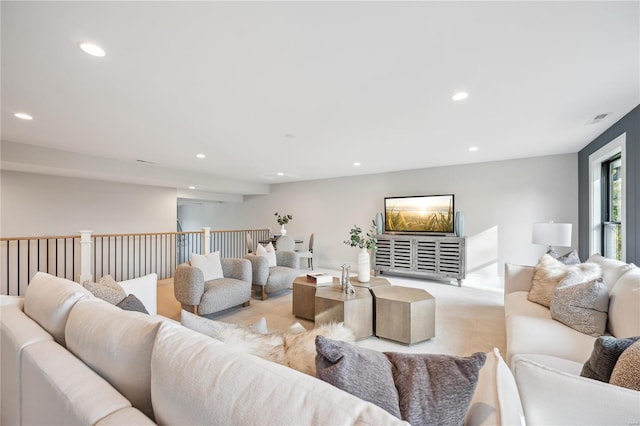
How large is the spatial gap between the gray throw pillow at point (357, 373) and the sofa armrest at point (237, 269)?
334 centimetres

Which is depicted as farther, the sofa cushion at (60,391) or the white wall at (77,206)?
the white wall at (77,206)

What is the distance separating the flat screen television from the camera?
5.51 metres

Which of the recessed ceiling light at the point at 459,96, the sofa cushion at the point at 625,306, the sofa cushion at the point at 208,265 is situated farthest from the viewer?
the sofa cushion at the point at 208,265

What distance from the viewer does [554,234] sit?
11.3 ft

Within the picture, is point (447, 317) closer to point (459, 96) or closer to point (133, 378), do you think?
point (459, 96)

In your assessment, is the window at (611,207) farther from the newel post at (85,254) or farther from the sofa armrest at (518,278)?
the newel post at (85,254)

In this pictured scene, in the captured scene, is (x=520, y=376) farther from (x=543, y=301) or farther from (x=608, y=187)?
(x=608, y=187)

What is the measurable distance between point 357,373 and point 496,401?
1.19 feet

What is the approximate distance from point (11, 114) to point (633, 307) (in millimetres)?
5328

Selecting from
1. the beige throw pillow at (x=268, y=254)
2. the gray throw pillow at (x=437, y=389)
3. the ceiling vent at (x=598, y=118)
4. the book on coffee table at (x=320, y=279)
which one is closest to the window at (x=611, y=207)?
the ceiling vent at (x=598, y=118)

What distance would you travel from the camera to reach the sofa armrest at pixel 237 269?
3.91 m

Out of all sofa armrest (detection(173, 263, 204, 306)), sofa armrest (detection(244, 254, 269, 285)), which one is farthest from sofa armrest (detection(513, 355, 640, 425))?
sofa armrest (detection(244, 254, 269, 285))

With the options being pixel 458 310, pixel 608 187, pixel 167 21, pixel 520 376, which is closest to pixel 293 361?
pixel 520 376

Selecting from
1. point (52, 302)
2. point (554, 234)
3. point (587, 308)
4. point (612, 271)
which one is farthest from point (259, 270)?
point (554, 234)
